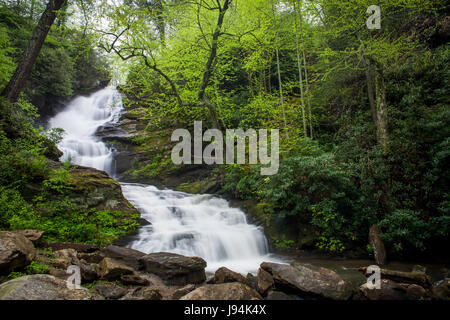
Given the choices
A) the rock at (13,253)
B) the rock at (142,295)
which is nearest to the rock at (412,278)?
the rock at (142,295)

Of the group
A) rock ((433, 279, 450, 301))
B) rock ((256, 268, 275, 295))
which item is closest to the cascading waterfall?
rock ((256, 268, 275, 295))

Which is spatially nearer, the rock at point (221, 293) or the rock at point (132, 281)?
the rock at point (221, 293)

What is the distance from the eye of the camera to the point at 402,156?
20.1ft

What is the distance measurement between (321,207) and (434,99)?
5007 mm

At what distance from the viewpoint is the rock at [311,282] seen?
10.6ft

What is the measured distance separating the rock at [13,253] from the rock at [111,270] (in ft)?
3.32

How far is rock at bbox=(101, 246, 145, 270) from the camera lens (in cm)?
448

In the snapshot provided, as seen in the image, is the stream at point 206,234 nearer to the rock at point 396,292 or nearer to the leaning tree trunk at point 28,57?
the rock at point 396,292

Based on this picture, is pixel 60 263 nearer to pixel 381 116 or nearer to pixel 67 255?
pixel 67 255

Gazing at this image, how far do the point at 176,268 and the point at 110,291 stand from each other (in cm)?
122

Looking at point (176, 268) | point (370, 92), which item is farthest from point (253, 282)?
point (370, 92)
